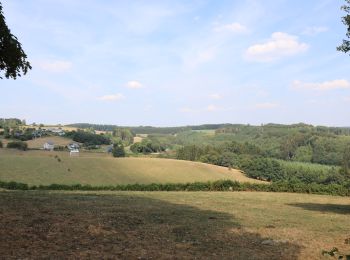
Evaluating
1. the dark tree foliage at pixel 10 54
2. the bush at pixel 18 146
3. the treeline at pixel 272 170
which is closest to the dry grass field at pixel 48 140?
the bush at pixel 18 146

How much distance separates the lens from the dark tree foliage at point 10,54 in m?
14.2

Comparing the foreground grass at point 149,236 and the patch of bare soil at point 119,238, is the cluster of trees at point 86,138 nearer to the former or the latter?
the foreground grass at point 149,236

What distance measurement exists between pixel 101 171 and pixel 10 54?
183 ft

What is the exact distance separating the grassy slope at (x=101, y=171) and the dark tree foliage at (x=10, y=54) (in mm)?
42098

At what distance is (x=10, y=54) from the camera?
578 inches

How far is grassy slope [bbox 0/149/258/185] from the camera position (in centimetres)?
6056

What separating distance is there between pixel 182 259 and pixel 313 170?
9751cm

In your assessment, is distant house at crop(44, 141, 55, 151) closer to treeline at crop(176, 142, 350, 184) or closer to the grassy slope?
the grassy slope

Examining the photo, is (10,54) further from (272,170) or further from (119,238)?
(272,170)

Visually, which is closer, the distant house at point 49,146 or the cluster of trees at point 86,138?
the distant house at point 49,146

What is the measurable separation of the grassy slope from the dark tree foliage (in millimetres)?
42098

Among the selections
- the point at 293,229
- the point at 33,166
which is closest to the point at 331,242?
the point at 293,229

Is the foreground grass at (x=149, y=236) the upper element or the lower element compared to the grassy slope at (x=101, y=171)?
upper

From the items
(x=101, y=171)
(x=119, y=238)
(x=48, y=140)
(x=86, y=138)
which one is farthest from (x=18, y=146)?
Answer: (x=119, y=238)
